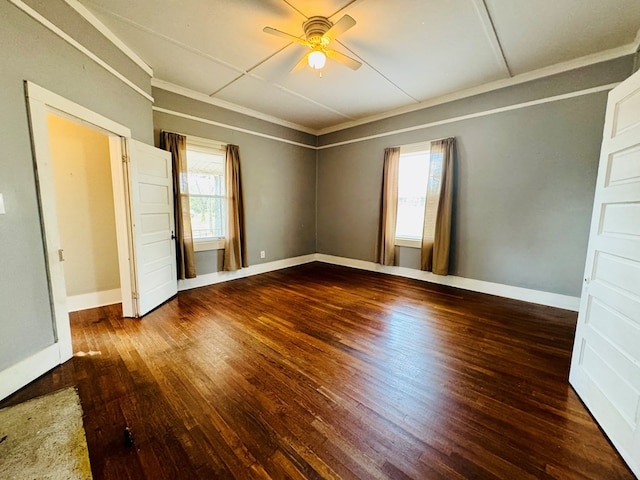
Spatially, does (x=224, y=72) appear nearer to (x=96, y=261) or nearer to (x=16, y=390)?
(x=96, y=261)

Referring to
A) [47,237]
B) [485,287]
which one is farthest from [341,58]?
[485,287]

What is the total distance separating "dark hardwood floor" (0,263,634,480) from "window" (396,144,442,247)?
1713 millimetres

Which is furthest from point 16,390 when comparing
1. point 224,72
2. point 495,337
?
point 495,337

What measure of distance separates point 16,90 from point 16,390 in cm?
210

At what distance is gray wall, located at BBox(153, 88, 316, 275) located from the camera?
394 centimetres

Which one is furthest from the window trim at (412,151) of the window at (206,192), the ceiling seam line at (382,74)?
the window at (206,192)

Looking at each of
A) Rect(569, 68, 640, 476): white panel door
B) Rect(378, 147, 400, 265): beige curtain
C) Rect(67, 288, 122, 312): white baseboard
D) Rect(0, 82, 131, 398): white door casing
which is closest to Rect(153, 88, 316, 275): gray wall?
Rect(67, 288, 122, 312): white baseboard

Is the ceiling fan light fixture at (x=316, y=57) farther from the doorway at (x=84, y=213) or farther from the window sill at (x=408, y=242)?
the window sill at (x=408, y=242)

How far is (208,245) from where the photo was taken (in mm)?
4289

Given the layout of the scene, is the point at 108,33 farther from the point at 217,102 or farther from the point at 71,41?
the point at 217,102

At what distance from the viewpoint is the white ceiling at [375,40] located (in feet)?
7.21

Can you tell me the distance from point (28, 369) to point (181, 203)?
243 centimetres

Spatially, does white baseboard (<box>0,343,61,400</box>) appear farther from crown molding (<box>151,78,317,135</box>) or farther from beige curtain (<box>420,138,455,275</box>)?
beige curtain (<box>420,138,455,275</box>)

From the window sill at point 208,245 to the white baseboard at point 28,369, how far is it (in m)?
2.22
